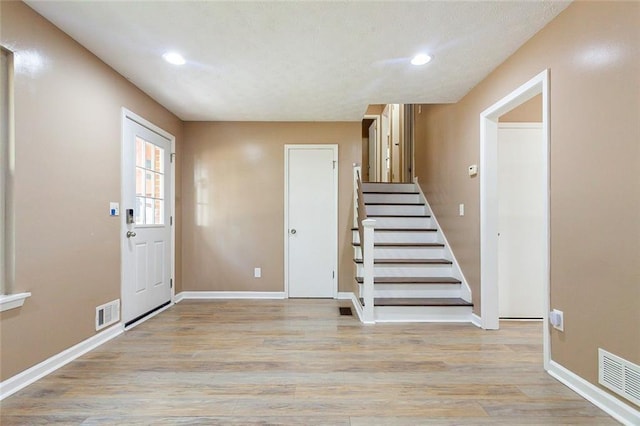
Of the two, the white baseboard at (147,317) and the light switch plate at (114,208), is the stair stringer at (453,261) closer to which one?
the white baseboard at (147,317)

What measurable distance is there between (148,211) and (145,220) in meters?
0.12

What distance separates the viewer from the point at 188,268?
426 centimetres

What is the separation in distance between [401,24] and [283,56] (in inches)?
36.5

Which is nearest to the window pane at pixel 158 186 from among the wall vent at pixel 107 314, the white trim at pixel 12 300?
the wall vent at pixel 107 314

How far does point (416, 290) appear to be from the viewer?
11.3ft

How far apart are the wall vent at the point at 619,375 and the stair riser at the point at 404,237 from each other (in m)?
2.37

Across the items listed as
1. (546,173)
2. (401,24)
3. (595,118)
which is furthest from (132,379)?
(595,118)

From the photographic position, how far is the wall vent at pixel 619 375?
1.56 meters

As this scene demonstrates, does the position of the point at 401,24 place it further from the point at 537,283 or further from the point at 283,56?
the point at 537,283

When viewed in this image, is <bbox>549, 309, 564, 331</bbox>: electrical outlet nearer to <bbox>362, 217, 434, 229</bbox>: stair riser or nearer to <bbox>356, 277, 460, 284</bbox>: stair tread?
<bbox>356, 277, 460, 284</bbox>: stair tread

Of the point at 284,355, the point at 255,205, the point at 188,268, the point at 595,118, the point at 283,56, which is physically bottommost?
the point at 284,355

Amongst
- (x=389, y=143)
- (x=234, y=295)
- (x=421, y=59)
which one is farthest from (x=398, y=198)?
(x=234, y=295)

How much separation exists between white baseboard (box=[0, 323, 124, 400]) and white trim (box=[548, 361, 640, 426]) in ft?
10.9

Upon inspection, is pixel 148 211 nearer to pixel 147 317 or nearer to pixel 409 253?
pixel 147 317
